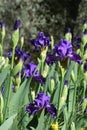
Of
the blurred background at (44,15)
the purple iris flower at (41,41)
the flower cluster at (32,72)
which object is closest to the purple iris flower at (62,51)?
the flower cluster at (32,72)

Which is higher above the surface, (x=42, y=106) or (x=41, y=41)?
(x=41, y=41)

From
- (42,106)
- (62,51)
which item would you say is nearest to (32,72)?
(62,51)

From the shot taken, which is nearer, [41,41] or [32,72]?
[32,72]

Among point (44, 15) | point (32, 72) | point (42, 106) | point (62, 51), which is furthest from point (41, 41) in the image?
point (44, 15)

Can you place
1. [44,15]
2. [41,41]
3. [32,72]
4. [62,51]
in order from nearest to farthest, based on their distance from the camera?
[62,51]
[32,72]
[41,41]
[44,15]

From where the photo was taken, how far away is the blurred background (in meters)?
7.35

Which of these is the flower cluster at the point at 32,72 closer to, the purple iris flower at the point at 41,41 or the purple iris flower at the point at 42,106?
the purple iris flower at the point at 41,41

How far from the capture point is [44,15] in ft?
25.3

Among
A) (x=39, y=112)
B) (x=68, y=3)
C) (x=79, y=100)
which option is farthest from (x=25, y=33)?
(x=39, y=112)

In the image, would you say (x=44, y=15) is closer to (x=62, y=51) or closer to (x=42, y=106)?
(x=62, y=51)

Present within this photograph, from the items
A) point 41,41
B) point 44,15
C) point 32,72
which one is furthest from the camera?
point 44,15

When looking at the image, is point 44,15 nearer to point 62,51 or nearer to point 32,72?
point 32,72

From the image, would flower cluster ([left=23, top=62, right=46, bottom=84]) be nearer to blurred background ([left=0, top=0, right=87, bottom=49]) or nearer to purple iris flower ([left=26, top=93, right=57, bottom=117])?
purple iris flower ([left=26, top=93, right=57, bottom=117])

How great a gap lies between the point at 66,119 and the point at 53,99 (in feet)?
0.76
